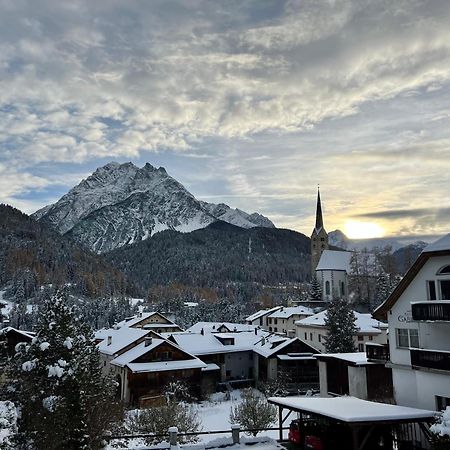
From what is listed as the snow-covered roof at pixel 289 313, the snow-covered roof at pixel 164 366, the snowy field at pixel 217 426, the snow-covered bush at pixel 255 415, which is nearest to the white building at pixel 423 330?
the snowy field at pixel 217 426

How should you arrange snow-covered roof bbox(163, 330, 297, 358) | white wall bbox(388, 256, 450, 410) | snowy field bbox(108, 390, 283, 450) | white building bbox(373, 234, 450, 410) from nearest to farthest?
snowy field bbox(108, 390, 283, 450) < white building bbox(373, 234, 450, 410) < white wall bbox(388, 256, 450, 410) < snow-covered roof bbox(163, 330, 297, 358)

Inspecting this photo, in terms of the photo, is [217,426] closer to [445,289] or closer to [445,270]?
[445,289]

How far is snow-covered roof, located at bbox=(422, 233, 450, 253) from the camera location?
22.0m

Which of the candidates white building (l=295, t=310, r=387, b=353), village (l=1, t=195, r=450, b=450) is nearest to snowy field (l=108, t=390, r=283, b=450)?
village (l=1, t=195, r=450, b=450)

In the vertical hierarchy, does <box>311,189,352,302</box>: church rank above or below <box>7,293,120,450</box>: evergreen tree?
above

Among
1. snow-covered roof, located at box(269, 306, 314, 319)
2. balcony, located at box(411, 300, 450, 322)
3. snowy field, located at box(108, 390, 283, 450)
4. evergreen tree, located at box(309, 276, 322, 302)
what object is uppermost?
evergreen tree, located at box(309, 276, 322, 302)

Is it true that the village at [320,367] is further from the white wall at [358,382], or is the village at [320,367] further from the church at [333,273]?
the church at [333,273]

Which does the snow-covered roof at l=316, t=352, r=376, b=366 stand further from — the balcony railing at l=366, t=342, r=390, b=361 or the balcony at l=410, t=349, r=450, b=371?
the balcony at l=410, t=349, r=450, b=371

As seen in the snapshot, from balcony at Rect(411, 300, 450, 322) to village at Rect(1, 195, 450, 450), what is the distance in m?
0.05

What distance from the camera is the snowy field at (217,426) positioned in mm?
19312

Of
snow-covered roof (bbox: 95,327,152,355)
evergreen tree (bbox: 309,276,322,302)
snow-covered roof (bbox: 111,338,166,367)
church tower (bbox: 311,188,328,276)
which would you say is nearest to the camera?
snow-covered roof (bbox: 111,338,166,367)

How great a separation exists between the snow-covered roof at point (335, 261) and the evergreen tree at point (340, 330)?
6007cm

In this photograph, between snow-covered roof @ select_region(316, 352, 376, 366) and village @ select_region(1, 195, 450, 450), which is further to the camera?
snow-covered roof @ select_region(316, 352, 376, 366)

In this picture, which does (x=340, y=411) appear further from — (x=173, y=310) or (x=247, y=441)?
(x=173, y=310)
